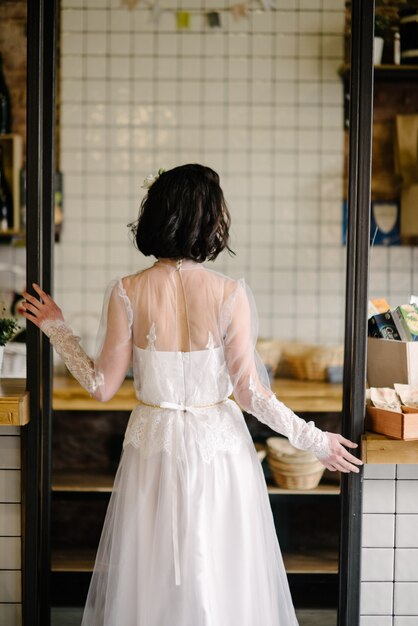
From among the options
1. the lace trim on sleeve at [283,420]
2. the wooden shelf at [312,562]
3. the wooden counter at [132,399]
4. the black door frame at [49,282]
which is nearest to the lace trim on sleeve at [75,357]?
the black door frame at [49,282]

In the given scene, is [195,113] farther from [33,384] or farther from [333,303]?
[33,384]

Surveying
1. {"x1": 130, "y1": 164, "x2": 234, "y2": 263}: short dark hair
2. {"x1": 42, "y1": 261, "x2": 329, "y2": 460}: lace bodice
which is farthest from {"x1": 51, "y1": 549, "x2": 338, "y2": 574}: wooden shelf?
{"x1": 130, "y1": 164, "x2": 234, "y2": 263}: short dark hair

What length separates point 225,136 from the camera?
4.39 meters

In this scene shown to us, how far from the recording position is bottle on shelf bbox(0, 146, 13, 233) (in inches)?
164

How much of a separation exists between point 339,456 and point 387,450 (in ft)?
0.50

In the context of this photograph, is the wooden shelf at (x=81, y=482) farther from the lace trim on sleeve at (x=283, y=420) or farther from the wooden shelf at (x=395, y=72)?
the wooden shelf at (x=395, y=72)

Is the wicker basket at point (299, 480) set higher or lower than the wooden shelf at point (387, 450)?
lower

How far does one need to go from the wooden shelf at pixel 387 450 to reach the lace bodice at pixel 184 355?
159 mm

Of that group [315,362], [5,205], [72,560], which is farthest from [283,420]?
[5,205]

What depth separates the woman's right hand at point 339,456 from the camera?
90.6 inches

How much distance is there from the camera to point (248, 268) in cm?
444

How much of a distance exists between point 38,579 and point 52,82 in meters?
1.60

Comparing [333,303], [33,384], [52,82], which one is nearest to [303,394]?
[333,303]

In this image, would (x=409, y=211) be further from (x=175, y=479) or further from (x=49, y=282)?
(x=175, y=479)
